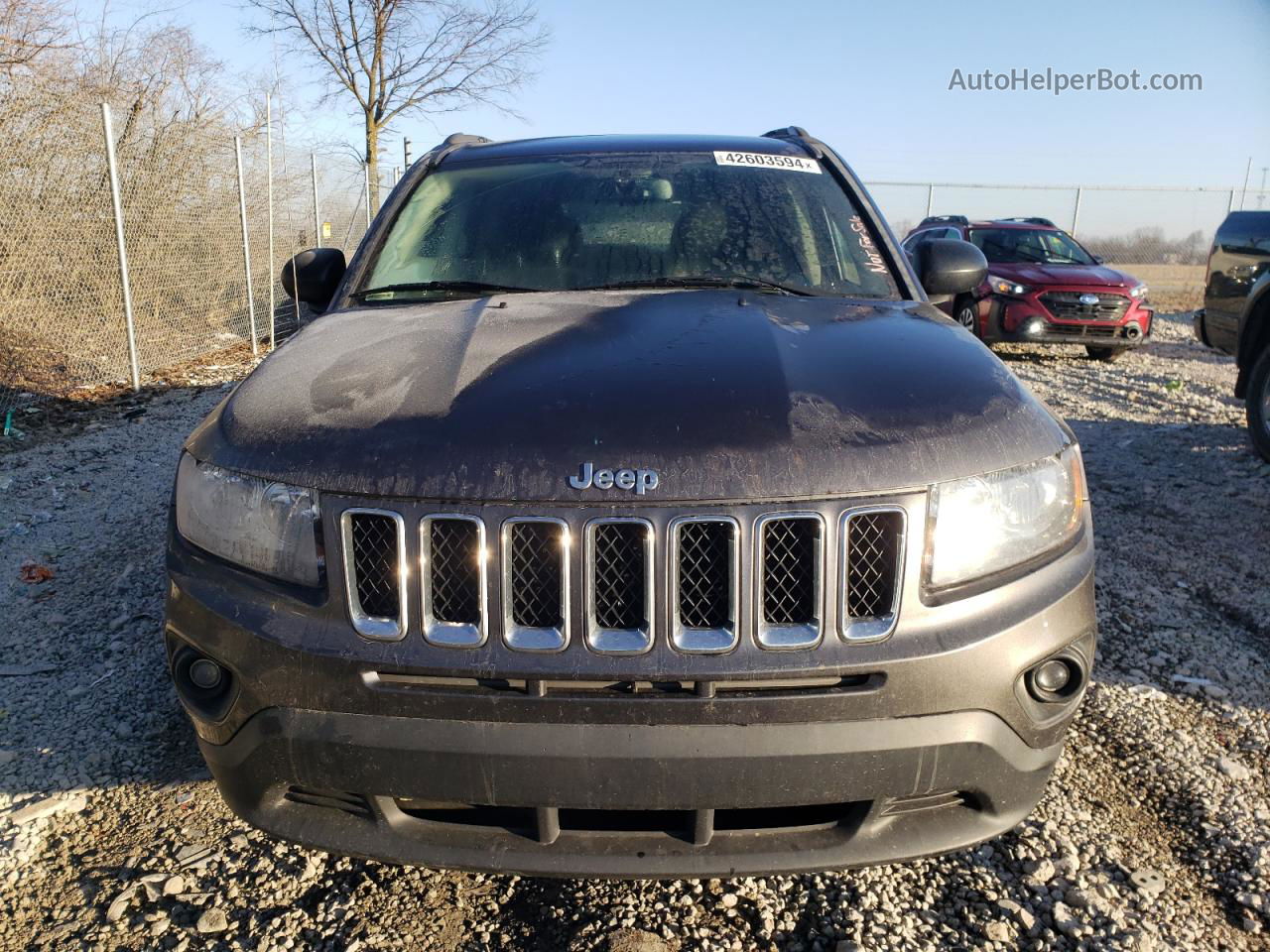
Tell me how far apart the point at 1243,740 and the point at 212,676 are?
2.90m

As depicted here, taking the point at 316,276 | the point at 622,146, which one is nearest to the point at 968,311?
the point at 622,146

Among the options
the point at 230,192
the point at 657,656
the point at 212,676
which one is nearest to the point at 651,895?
→ the point at 657,656

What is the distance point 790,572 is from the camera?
166 cm

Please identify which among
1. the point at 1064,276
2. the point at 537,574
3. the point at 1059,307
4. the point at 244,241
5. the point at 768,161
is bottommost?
the point at 1059,307

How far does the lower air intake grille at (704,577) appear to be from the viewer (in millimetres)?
1650

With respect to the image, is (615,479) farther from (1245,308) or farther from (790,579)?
(1245,308)

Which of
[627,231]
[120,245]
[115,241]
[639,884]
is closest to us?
[639,884]

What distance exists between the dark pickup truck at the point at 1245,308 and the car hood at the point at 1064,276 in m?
2.68

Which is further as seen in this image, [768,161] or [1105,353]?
[1105,353]

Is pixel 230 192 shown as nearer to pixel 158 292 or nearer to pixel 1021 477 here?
pixel 158 292

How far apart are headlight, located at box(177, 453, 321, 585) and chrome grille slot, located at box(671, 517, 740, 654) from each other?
0.70 meters

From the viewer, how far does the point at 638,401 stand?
Answer: 1.82 meters

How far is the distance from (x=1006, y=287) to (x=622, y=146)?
353 inches

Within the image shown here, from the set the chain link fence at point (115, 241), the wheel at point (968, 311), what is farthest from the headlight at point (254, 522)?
the wheel at point (968, 311)
